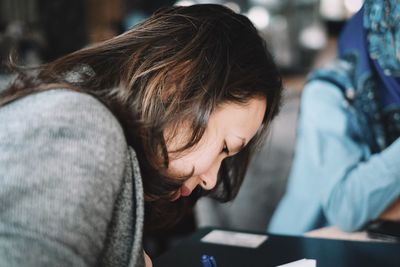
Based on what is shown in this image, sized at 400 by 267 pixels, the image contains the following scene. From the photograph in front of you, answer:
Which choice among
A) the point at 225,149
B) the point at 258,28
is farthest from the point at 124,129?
the point at 258,28

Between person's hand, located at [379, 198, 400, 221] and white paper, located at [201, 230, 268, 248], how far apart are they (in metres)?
0.37

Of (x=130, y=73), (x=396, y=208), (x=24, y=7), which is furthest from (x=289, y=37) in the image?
(x=130, y=73)

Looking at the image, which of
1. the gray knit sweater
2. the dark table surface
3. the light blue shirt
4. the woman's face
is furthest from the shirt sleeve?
the gray knit sweater

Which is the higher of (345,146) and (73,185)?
(73,185)

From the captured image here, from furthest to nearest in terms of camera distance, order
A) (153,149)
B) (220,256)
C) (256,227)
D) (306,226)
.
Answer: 1. (256,227)
2. (306,226)
3. (220,256)
4. (153,149)

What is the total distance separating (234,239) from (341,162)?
401 mm

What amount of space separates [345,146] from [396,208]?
0.69ft

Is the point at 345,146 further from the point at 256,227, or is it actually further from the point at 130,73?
the point at 130,73

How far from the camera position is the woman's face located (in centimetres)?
88

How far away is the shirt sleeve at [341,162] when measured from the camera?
133 centimetres

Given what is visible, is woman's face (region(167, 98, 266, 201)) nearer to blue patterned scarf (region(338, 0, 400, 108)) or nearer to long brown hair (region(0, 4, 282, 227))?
long brown hair (region(0, 4, 282, 227))

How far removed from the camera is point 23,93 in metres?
0.70

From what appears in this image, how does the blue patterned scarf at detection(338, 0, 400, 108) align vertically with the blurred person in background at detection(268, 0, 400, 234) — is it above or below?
above

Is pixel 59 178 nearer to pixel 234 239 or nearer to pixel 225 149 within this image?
pixel 225 149
